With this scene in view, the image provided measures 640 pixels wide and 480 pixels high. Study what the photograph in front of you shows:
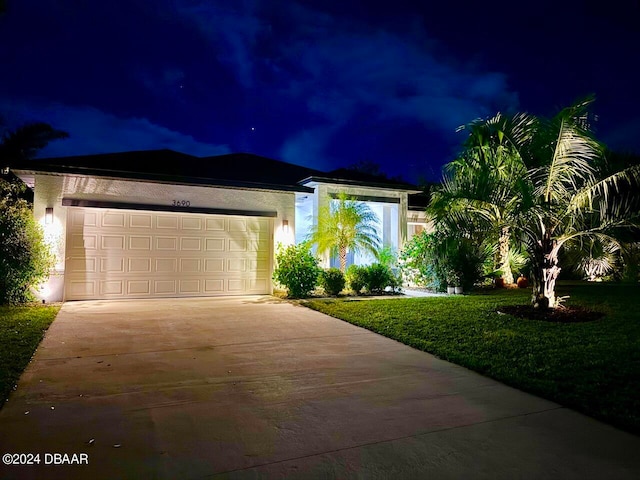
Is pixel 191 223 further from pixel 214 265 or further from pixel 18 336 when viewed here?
pixel 18 336

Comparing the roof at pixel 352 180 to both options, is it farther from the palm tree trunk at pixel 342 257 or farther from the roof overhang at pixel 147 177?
the palm tree trunk at pixel 342 257

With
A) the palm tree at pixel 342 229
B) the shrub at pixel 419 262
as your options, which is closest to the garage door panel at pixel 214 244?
the palm tree at pixel 342 229

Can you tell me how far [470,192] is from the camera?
27.7 feet

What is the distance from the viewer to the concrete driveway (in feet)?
9.08

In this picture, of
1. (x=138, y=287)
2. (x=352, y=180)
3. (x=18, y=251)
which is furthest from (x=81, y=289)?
(x=352, y=180)

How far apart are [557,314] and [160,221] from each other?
30.3ft

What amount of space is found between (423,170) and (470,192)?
136 inches

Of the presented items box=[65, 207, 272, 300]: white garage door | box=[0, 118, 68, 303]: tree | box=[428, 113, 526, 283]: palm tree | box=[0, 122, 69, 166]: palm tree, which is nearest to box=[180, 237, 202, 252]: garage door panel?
box=[65, 207, 272, 300]: white garage door

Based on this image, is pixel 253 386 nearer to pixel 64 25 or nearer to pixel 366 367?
pixel 366 367

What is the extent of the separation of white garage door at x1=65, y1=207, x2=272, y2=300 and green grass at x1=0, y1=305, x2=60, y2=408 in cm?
142

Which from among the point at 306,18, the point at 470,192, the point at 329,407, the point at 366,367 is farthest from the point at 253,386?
the point at 306,18

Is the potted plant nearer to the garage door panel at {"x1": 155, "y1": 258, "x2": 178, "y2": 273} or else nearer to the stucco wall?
the stucco wall

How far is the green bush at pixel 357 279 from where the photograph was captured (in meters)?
12.1

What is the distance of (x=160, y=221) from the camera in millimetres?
11117
